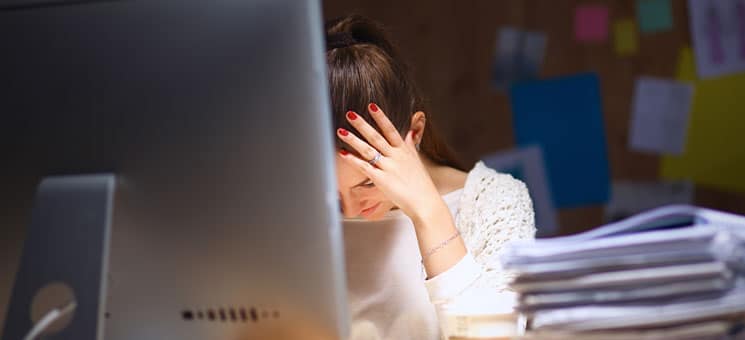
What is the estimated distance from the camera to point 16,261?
92 centimetres

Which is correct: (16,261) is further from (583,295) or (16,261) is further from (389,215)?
(389,215)

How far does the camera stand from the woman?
122cm

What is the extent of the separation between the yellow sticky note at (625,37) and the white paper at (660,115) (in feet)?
0.31

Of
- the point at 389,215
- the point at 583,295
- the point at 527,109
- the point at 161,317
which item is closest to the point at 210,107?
the point at 161,317

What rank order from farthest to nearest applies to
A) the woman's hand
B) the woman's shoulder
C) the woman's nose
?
the woman's shoulder < the woman's nose < the woman's hand

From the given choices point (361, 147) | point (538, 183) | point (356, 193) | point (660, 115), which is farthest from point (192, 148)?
point (660, 115)

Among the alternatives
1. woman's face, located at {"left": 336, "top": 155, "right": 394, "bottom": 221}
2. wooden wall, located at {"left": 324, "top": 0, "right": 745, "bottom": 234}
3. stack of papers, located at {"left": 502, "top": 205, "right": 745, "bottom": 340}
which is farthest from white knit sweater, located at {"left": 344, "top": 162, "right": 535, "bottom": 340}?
wooden wall, located at {"left": 324, "top": 0, "right": 745, "bottom": 234}

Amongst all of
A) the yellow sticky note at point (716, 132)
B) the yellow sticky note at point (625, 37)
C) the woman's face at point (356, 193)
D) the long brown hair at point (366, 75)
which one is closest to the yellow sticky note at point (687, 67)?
the yellow sticky note at point (716, 132)

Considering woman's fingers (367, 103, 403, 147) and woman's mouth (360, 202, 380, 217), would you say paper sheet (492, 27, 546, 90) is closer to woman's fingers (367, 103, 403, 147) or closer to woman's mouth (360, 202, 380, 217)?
woman's mouth (360, 202, 380, 217)

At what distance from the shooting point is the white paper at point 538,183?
2.77m

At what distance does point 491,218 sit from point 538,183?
1401 millimetres

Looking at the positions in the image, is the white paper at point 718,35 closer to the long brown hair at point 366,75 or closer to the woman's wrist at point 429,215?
the long brown hair at point 366,75

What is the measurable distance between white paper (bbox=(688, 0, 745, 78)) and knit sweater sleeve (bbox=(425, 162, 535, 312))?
1438mm

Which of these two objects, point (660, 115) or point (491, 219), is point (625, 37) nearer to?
point (660, 115)
